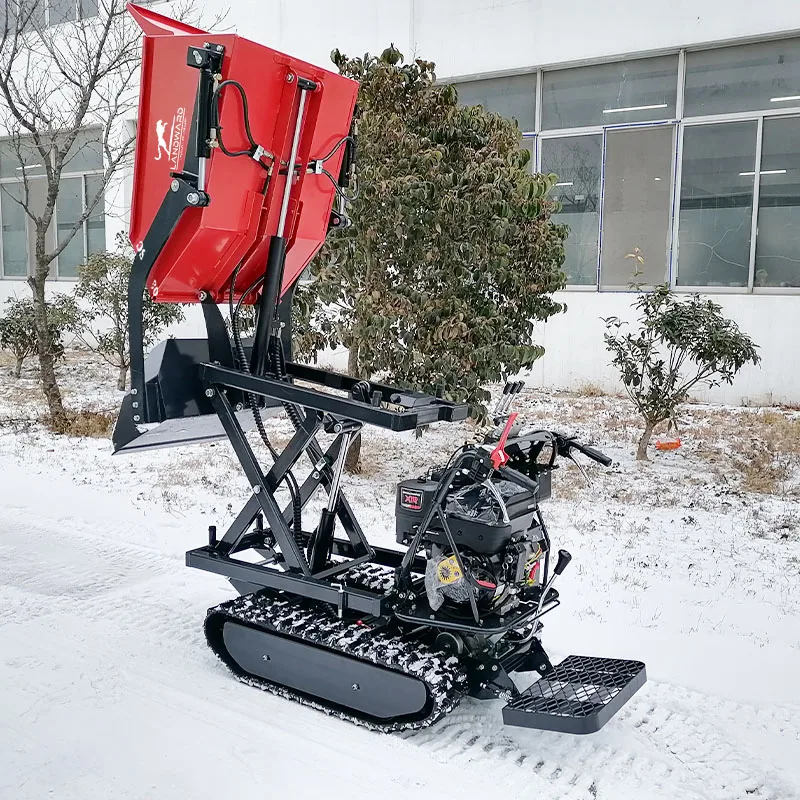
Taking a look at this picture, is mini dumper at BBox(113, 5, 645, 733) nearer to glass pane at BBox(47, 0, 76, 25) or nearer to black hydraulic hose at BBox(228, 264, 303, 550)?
black hydraulic hose at BBox(228, 264, 303, 550)

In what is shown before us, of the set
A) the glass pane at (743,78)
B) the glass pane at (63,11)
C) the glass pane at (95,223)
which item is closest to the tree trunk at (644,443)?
the glass pane at (743,78)

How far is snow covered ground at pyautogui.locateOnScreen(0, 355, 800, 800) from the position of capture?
3082 millimetres

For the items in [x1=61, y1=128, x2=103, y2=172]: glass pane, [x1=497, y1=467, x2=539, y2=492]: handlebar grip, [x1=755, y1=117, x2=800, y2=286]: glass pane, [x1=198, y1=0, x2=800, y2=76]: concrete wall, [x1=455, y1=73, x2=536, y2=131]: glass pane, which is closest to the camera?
[x1=497, y1=467, x2=539, y2=492]: handlebar grip

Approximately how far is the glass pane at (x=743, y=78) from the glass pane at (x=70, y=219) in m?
12.7

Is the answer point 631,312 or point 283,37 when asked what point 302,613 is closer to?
point 631,312

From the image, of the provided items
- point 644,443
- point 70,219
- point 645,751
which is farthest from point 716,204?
point 70,219

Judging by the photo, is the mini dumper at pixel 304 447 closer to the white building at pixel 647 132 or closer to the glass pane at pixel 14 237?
the white building at pixel 647 132

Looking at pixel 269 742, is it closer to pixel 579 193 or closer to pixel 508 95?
pixel 579 193

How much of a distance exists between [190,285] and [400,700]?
83.1 inches

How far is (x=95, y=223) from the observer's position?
58.7 ft

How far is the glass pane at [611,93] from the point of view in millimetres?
11914

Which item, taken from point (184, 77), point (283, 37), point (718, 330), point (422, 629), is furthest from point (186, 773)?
point (283, 37)

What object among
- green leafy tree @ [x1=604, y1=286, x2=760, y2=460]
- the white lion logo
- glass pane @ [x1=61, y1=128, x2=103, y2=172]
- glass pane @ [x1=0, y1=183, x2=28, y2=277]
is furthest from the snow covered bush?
glass pane @ [x1=0, y1=183, x2=28, y2=277]

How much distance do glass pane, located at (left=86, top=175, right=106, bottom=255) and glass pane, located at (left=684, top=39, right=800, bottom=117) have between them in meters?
11.9
